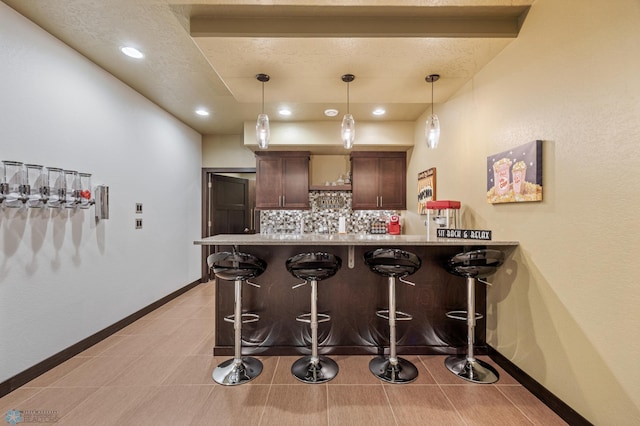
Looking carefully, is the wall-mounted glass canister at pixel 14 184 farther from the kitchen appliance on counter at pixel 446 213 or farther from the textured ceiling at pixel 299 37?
the kitchen appliance on counter at pixel 446 213

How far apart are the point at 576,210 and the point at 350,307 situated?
170cm

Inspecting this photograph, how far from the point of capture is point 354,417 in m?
1.63

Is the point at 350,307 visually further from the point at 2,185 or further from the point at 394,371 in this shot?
the point at 2,185

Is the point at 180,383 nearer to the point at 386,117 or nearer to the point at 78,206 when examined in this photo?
the point at 78,206

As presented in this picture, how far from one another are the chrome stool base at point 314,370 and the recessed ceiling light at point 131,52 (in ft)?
10.1

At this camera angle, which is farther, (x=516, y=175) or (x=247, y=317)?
(x=247, y=317)

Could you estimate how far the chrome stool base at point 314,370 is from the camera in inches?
77.6

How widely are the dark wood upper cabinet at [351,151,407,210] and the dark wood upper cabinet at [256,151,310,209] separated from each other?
858 mm

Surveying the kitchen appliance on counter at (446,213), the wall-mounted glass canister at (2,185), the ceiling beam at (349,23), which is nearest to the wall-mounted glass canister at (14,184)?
the wall-mounted glass canister at (2,185)

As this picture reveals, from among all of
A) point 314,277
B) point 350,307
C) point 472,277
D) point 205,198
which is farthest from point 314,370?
point 205,198

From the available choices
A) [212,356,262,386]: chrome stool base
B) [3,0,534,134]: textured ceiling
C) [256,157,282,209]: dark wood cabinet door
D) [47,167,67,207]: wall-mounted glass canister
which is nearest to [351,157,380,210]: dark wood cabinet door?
[256,157,282,209]: dark wood cabinet door

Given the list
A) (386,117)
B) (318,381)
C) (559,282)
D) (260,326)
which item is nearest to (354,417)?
(318,381)

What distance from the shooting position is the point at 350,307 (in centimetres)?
236

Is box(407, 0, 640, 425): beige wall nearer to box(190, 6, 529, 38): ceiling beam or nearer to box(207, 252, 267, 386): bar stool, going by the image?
box(190, 6, 529, 38): ceiling beam
